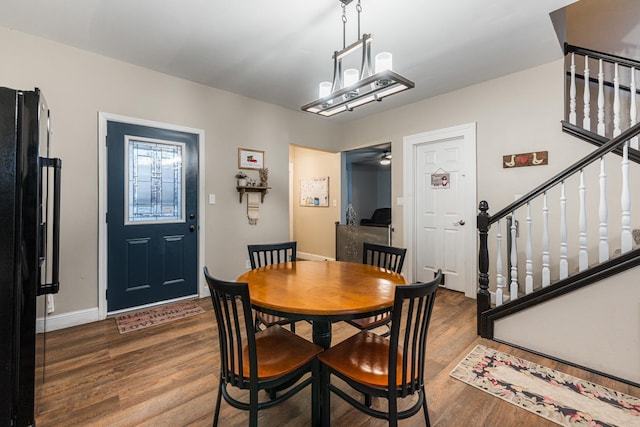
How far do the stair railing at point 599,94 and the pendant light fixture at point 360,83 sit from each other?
2134 millimetres

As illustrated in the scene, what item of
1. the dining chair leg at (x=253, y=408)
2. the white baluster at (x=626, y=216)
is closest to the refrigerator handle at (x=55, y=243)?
the dining chair leg at (x=253, y=408)

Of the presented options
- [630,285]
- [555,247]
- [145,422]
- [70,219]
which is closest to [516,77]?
[555,247]

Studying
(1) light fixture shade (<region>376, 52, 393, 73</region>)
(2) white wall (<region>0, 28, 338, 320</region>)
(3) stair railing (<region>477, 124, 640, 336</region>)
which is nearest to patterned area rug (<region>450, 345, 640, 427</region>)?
(3) stair railing (<region>477, 124, 640, 336</region>)

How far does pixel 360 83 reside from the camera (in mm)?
1830

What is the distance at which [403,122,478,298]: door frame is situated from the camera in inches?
140

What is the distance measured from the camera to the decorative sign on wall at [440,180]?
3.86m

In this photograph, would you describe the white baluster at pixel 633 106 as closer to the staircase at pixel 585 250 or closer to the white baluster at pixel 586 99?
the staircase at pixel 585 250

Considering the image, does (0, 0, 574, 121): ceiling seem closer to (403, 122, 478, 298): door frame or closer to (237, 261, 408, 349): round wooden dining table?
(403, 122, 478, 298): door frame

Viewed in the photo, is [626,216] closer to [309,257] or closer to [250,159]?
[250,159]

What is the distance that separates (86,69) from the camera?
2.79 m

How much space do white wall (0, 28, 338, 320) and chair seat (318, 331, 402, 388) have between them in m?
2.60

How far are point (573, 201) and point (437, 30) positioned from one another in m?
2.15

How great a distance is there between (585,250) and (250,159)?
3.63 meters

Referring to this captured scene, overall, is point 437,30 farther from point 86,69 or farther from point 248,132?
point 86,69
